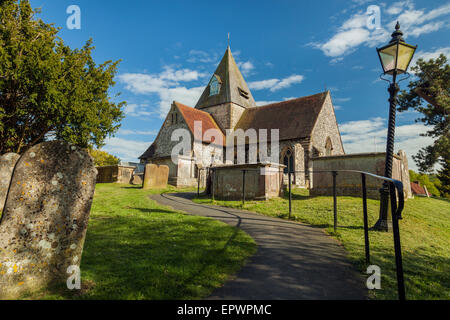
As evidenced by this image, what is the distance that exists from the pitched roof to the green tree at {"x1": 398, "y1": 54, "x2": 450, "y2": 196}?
A: 787cm

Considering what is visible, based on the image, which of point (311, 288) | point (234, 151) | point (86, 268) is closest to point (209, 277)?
point (311, 288)

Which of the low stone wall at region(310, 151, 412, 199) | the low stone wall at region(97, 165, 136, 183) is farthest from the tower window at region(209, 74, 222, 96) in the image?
the low stone wall at region(310, 151, 412, 199)

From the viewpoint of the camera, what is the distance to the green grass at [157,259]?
2.94m

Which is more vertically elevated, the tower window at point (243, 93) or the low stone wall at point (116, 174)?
the tower window at point (243, 93)

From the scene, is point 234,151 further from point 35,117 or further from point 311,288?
point 311,288

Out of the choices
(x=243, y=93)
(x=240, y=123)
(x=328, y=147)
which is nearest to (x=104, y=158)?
(x=243, y=93)

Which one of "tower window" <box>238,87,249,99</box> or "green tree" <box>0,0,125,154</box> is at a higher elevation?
"tower window" <box>238,87,249,99</box>

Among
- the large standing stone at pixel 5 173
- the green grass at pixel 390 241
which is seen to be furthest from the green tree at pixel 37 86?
the green grass at pixel 390 241

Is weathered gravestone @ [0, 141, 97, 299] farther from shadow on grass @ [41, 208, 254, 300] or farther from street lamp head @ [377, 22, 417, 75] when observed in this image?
street lamp head @ [377, 22, 417, 75]

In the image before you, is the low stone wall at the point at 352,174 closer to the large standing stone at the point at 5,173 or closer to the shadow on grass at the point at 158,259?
the shadow on grass at the point at 158,259

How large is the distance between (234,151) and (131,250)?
81.4 feet

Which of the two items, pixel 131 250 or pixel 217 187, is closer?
pixel 131 250

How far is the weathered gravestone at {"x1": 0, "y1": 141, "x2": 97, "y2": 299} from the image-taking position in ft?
9.36
